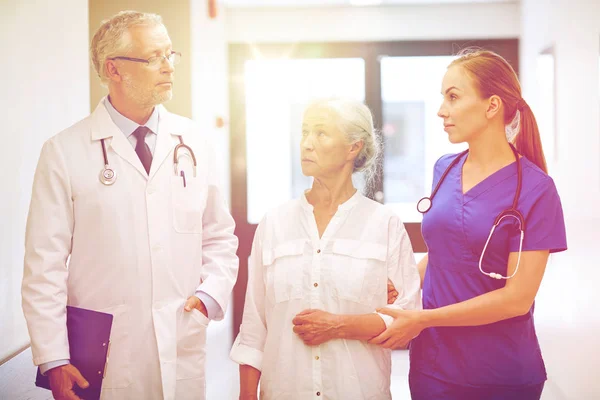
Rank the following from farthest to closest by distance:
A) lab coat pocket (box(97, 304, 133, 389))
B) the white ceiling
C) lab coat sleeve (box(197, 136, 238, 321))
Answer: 1. the white ceiling
2. lab coat sleeve (box(197, 136, 238, 321))
3. lab coat pocket (box(97, 304, 133, 389))

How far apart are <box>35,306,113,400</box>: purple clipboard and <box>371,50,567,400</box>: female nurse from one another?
0.73 meters

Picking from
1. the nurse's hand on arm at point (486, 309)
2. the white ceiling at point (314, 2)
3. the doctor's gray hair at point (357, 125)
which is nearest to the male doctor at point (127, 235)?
the doctor's gray hair at point (357, 125)

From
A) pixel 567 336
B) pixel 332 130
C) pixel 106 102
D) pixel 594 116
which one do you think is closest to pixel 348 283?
pixel 332 130

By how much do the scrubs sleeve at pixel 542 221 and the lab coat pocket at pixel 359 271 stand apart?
348 mm

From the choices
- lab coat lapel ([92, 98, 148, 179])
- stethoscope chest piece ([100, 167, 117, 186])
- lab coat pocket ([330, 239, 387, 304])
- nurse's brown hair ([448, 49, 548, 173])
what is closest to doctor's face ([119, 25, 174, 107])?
lab coat lapel ([92, 98, 148, 179])

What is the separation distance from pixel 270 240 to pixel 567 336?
196 centimetres

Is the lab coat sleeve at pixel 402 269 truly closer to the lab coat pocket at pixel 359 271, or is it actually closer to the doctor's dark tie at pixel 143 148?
the lab coat pocket at pixel 359 271

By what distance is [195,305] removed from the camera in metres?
1.82

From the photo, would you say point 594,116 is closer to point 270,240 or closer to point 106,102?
point 270,240

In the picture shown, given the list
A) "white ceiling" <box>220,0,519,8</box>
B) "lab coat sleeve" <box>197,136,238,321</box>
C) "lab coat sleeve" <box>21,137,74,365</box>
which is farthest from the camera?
"white ceiling" <box>220,0,519,8</box>

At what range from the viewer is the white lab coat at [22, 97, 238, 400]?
5.33 ft

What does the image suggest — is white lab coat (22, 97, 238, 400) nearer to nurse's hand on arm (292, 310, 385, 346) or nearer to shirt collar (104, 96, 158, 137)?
shirt collar (104, 96, 158, 137)

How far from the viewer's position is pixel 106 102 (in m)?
1.81

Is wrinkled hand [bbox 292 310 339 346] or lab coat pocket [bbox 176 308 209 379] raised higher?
wrinkled hand [bbox 292 310 339 346]
